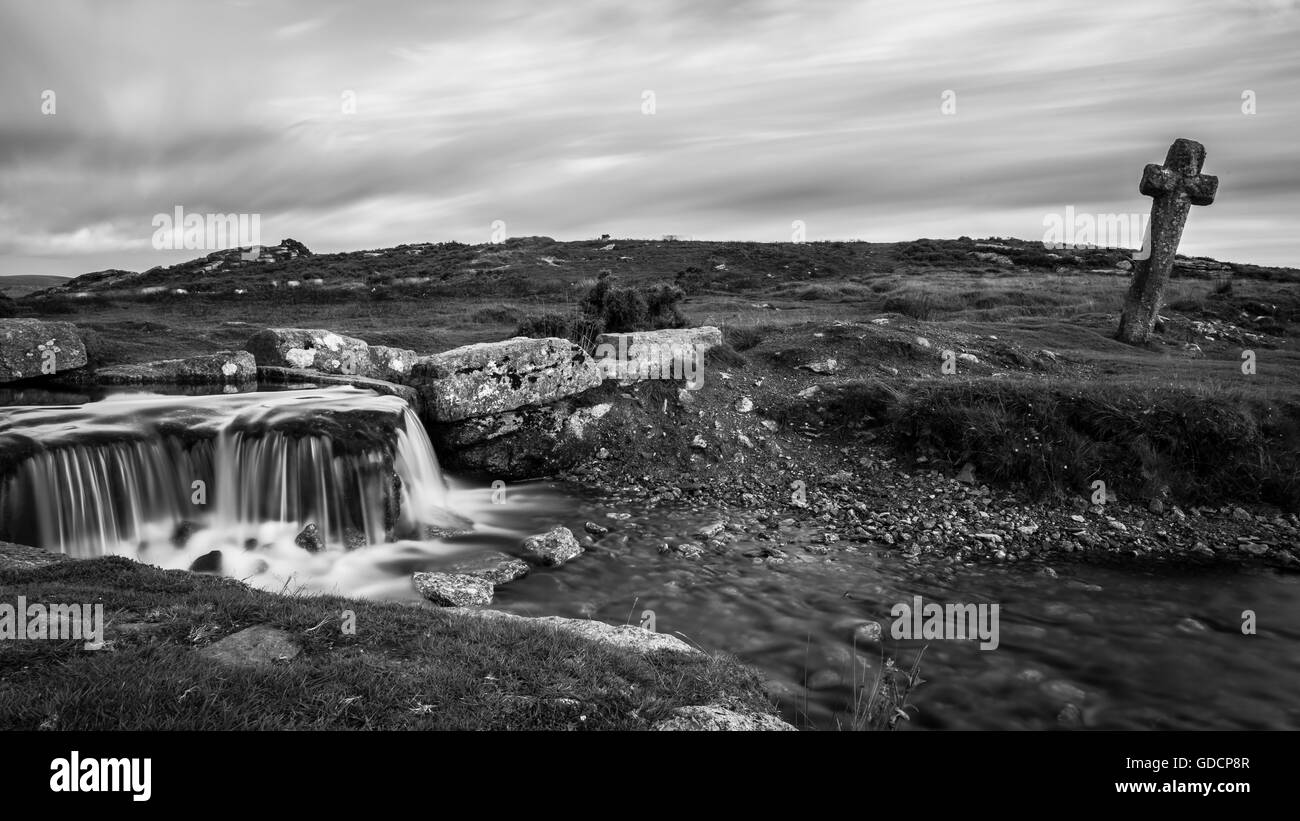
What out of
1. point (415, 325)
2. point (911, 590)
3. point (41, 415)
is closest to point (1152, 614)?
point (911, 590)

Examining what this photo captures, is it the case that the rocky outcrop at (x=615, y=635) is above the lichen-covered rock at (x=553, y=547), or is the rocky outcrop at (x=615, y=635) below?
above

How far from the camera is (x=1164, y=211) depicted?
22.2 m

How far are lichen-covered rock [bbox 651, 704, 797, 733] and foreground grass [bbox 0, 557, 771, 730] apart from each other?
141 millimetres

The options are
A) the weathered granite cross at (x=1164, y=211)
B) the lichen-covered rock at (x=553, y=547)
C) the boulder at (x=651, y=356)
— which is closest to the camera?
the lichen-covered rock at (x=553, y=547)

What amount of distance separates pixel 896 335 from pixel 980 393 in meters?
5.56

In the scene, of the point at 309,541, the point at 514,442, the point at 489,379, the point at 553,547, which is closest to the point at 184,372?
the point at 489,379

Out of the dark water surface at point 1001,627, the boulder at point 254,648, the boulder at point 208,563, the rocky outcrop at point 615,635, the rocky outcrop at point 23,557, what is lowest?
the dark water surface at point 1001,627

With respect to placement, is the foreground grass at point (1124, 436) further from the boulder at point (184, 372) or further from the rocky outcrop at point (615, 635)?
the boulder at point (184, 372)

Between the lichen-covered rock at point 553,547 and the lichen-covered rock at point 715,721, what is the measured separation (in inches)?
233

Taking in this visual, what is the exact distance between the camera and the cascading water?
9.83 m

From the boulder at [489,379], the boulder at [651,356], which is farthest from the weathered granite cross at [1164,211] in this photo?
the boulder at [489,379]

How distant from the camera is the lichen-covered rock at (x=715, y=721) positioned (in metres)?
4.34

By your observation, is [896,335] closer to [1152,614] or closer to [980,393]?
[980,393]
